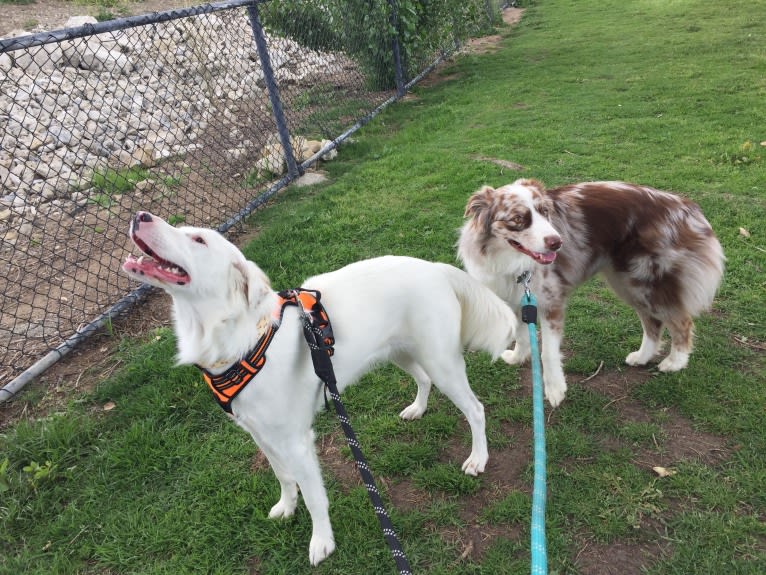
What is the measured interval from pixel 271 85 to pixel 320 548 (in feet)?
16.5

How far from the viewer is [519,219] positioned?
114 inches

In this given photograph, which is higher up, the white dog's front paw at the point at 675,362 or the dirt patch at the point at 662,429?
the white dog's front paw at the point at 675,362

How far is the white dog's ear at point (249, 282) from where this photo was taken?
1.89 m

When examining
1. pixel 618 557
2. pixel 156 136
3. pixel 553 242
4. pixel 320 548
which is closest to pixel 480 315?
pixel 553 242

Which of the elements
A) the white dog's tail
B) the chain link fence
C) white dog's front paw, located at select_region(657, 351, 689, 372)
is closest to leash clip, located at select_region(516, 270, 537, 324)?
the white dog's tail

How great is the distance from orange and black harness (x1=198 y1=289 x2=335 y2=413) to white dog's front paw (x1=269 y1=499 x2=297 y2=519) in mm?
742

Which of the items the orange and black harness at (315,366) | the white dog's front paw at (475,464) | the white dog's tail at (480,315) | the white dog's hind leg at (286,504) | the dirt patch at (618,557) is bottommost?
the dirt patch at (618,557)

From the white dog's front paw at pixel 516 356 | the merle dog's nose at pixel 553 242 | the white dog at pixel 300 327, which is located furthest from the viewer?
the white dog's front paw at pixel 516 356

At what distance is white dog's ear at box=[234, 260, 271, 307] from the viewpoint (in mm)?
1895

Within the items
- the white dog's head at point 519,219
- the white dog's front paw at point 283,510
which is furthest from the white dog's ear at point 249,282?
the white dog's head at point 519,219

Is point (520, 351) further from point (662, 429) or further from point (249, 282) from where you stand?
point (249, 282)

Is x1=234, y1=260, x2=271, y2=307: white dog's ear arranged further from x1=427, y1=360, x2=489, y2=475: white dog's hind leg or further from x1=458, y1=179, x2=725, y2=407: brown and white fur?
x1=458, y1=179, x2=725, y2=407: brown and white fur

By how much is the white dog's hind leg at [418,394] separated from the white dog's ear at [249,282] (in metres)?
1.18

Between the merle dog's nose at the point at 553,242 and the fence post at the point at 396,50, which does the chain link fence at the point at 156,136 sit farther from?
the merle dog's nose at the point at 553,242
